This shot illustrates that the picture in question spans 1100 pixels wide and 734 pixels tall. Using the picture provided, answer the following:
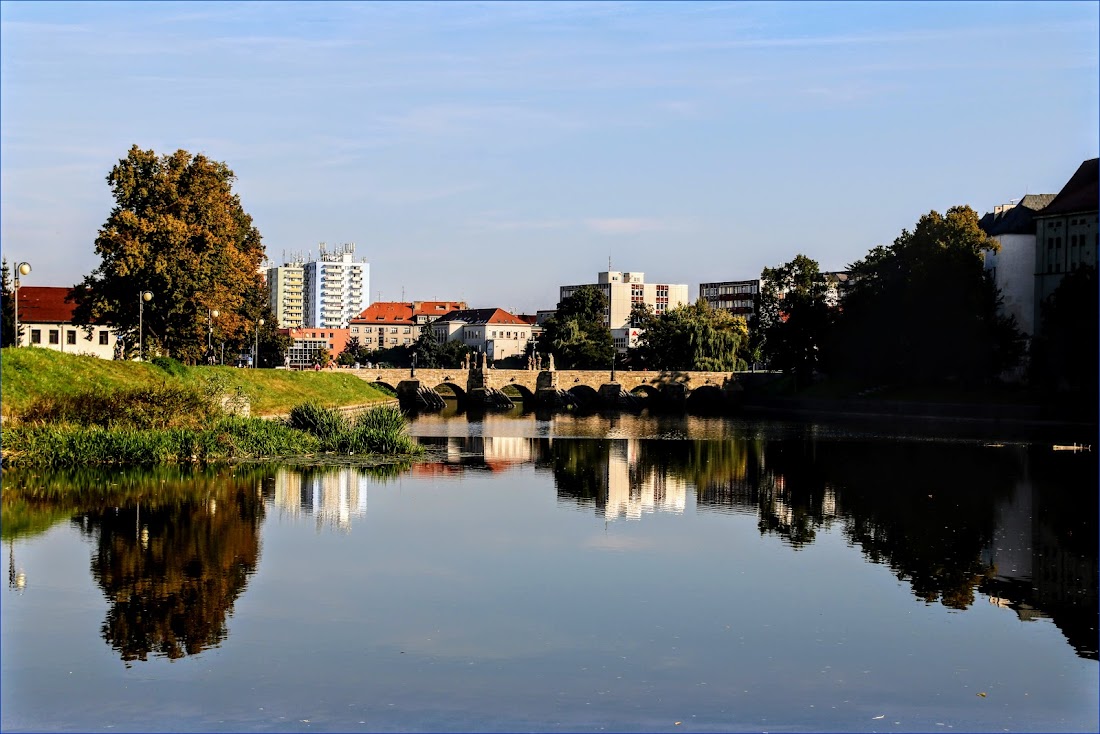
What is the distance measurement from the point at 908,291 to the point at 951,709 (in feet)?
262

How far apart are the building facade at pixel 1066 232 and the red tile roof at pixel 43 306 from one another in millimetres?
78145

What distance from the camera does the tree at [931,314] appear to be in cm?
9088

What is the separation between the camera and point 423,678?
1823cm

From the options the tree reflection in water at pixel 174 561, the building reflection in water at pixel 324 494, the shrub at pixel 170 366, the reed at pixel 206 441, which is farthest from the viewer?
the shrub at pixel 170 366

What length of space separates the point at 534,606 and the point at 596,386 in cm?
10287

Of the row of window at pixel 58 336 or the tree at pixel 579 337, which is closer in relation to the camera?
the row of window at pixel 58 336

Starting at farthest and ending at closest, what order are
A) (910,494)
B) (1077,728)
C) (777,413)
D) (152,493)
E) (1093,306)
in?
(777,413) → (1093,306) → (910,494) → (152,493) → (1077,728)

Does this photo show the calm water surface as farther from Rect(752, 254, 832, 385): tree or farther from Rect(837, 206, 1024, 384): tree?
Rect(752, 254, 832, 385): tree

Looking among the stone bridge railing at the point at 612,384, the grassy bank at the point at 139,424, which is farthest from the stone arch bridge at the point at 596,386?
the grassy bank at the point at 139,424

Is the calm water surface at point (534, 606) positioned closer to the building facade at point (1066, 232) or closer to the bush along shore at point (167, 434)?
the bush along shore at point (167, 434)

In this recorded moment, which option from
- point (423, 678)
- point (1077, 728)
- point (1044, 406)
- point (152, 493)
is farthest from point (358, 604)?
point (1044, 406)

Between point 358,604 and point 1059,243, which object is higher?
point 1059,243

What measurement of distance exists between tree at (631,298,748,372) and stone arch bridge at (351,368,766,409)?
342cm

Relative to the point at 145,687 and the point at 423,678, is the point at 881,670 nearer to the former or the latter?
the point at 423,678
